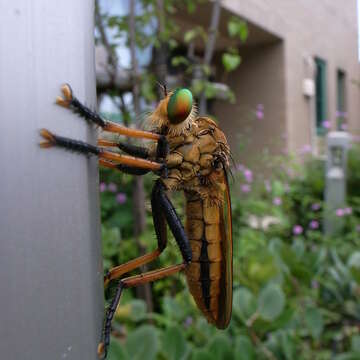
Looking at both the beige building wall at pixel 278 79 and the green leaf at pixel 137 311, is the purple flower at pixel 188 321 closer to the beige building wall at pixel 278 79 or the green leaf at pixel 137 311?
the green leaf at pixel 137 311

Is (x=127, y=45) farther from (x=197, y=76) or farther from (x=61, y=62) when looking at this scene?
(x=61, y=62)

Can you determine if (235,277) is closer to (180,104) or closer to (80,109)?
(180,104)

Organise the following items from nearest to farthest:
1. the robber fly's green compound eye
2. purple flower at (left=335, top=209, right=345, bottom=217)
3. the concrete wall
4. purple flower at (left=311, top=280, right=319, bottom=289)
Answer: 1. the robber fly's green compound eye
2. purple flower at (left=311, top=280, right=319, bottom=289)
3. purple flower at (left=335, top=209, right=345, bottom=217)
4. the concrete wall

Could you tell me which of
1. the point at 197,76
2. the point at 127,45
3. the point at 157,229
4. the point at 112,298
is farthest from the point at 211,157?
the point at 197,76

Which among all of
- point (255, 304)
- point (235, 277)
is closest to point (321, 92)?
point (235, 277)

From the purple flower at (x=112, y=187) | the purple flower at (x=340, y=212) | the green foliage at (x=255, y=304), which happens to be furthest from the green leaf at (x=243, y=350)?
the purple flower at (x=340, y=212)

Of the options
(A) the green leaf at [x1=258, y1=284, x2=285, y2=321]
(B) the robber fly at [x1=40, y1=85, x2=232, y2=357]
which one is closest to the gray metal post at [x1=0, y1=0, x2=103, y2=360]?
(B) the robber fly at [x1=40, y1=85, x2=232, y2=357]

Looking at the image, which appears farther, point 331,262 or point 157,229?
point 331,262

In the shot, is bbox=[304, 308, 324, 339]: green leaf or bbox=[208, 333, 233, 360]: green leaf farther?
bbox=[304, 308, 324, 339]: green leaf

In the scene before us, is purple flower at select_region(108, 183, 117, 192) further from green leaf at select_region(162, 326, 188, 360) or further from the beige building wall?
the beige building wall
